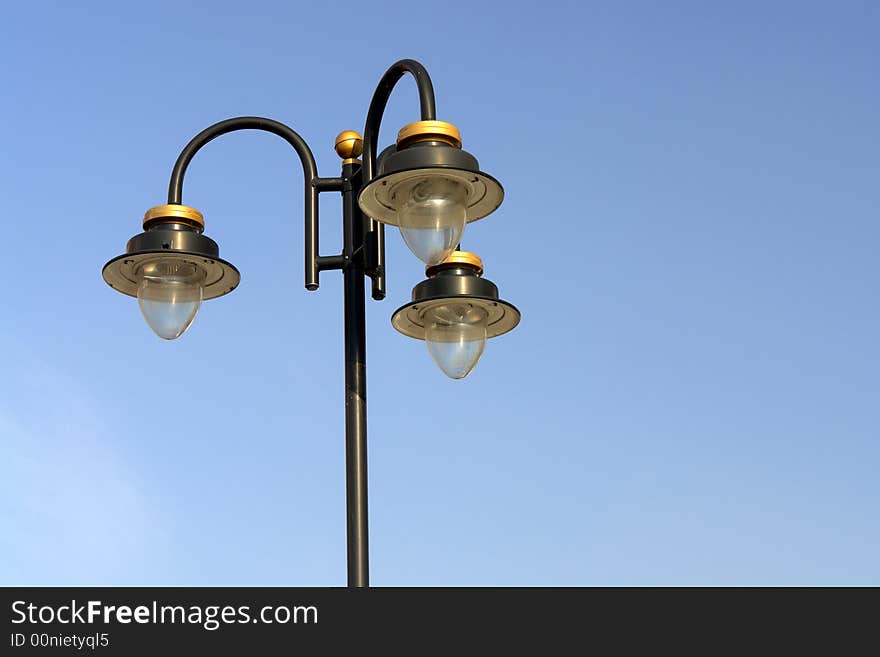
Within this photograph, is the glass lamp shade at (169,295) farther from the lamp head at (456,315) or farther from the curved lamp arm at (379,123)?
the lamp head at (456,315)

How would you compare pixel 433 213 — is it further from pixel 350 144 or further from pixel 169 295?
pixel 169 295

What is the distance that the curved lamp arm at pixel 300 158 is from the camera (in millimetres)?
6520

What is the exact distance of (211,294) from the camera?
254 inches

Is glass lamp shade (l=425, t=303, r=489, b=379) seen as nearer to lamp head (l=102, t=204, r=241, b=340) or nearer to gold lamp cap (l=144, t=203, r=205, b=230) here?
lamp head (l=102, t=204, r=241, b=340)

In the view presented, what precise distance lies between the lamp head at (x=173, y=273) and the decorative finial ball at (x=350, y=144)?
2.84ft

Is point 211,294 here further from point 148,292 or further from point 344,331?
point 344,331

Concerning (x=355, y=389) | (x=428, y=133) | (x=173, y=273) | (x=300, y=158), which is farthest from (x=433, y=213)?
(x=173, y=273)

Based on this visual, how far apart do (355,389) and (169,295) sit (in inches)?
40.5
